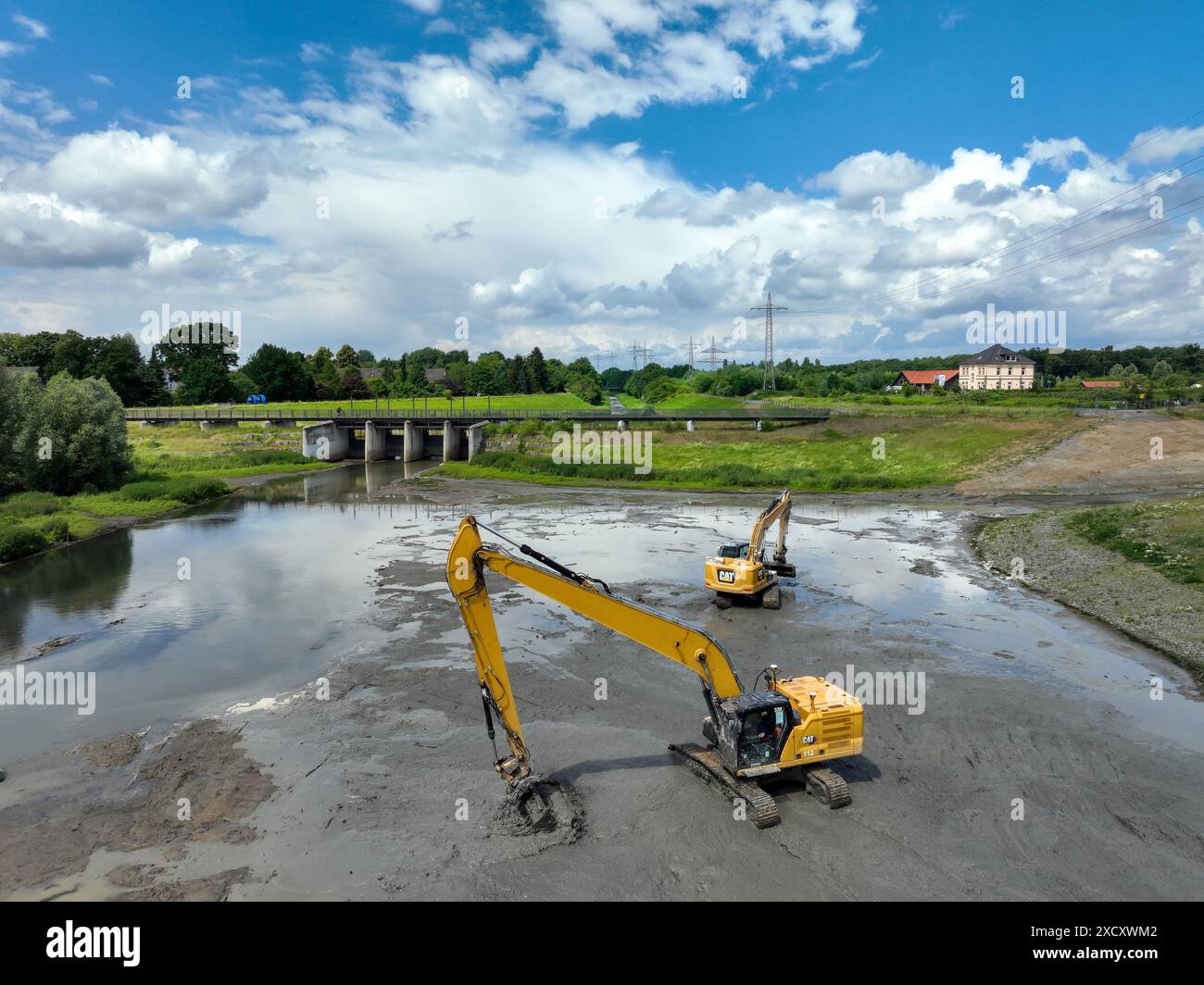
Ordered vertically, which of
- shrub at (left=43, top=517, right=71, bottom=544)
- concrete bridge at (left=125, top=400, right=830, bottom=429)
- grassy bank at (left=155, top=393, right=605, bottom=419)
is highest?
grassy bank at (left=155, top=393, right=605, bottom=419)

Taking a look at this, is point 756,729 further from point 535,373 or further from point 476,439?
point 535,373

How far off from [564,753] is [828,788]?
236 inches

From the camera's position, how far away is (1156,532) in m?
35.8

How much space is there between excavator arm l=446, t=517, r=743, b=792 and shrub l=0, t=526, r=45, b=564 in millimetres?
37631

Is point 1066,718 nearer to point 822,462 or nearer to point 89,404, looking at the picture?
point 822,462

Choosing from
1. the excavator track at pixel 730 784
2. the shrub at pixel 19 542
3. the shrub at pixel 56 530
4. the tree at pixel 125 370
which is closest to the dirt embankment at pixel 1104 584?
the excavator track at pixel 730 784

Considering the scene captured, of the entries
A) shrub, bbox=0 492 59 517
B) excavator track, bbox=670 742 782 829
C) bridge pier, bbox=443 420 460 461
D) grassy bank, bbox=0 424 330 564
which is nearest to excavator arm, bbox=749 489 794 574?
excavator track, bbox=670 742 782 829

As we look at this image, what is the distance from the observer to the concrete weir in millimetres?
95250

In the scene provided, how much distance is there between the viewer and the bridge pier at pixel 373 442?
3895 inches

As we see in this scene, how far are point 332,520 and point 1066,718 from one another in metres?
45.5

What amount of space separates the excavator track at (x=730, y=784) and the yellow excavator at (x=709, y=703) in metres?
0.02

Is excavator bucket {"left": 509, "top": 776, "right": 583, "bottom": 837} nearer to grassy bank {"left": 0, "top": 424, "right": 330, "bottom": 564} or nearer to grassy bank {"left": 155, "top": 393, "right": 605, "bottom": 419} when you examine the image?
grassy bank {"left": 0, "top": 424, "right": 330, "bottom": 564}
